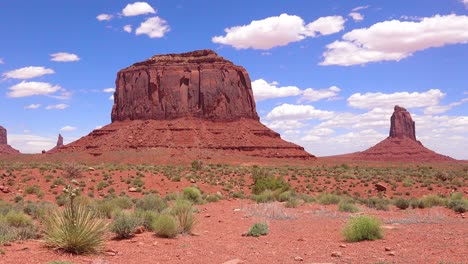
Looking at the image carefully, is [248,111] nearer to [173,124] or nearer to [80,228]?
[173,124]

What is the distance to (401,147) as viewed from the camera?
445ft

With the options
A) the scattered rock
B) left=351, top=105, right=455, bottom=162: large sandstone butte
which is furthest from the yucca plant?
left=351, top=105, right=455, bottom=162: large sandstone butte

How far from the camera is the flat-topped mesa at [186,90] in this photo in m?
93.8

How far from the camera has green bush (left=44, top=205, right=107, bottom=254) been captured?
906 centimetres

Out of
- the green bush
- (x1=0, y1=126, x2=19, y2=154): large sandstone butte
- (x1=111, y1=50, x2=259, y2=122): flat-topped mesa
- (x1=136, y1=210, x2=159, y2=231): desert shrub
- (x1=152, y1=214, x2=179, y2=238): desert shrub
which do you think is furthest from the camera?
(x1=0, y1=126, x2=19, y2=154): large sandstone butte

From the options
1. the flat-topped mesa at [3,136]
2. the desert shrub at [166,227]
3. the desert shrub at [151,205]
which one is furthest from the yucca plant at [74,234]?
the flat-topped mesa at [3,136]

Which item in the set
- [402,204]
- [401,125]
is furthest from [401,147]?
[402,204]

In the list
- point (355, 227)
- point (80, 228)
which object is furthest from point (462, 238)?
point (80, 228)

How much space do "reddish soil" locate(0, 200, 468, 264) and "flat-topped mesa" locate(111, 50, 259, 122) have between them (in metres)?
79.3

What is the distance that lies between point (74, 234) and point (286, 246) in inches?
183

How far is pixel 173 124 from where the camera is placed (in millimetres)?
87312

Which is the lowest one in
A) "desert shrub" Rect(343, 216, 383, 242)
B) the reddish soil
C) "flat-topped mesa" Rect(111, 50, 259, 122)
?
the reddish soil

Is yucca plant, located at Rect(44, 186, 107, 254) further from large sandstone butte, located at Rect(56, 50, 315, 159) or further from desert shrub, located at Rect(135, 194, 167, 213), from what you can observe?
large sandstone butte, located at Rect(56, 50, 315, 159)

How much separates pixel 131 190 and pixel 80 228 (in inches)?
746
